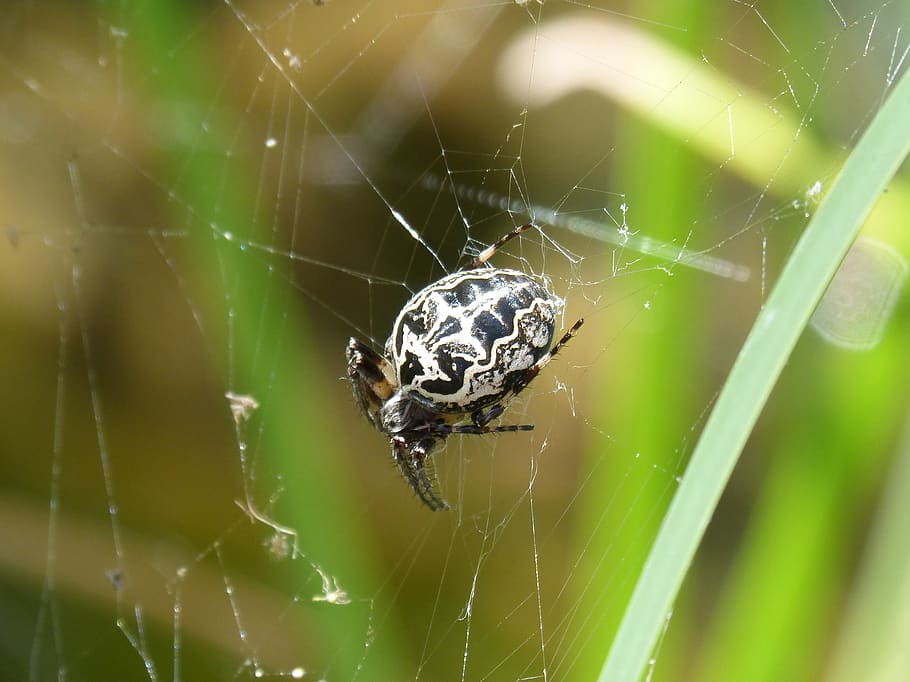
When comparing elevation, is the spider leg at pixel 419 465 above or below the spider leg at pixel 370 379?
below

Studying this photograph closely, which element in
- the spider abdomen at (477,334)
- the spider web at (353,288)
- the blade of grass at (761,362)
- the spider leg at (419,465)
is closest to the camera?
the blade of grass at (761,362)

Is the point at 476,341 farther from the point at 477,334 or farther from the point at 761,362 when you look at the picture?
the point at 761,362

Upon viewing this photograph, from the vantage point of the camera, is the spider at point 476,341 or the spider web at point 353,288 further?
the spider web at point 353,288

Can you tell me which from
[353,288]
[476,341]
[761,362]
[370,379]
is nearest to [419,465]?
[370,379]

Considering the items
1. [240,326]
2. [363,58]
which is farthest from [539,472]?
[363,58]

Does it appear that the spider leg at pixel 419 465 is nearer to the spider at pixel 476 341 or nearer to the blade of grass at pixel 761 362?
the spider at pixel 476 341

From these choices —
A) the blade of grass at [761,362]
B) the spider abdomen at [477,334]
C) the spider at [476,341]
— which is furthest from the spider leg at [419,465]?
the blade of grass at [761,362]
